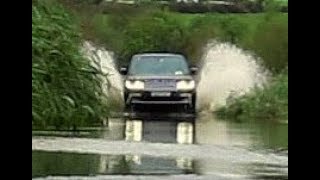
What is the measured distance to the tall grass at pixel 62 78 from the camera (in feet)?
20.2

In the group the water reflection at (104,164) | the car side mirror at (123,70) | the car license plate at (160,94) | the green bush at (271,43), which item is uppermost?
the green bush at (271,43)

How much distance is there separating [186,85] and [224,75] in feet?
1.45

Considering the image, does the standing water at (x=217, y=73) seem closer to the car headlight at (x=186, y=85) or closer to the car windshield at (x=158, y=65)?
the car headlight at (x=186, y=85)

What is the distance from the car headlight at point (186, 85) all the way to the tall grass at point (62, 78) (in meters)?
0.65

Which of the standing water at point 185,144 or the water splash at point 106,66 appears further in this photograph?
the water splash at point 106,66

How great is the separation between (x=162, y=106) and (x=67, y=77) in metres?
0.87

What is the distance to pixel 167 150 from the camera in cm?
630

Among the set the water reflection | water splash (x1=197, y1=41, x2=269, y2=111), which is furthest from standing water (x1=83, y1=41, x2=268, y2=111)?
the water reflection

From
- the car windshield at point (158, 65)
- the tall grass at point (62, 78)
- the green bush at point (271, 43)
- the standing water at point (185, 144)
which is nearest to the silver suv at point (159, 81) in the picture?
the car windshield at point (158, 65)

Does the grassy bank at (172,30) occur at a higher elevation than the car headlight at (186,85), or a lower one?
higher

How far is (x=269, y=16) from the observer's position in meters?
6.29

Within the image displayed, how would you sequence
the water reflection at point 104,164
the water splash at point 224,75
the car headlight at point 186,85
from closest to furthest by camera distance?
the water reflection at point 104,164 < the car headlight at point 186,85 < the water splash at point 224,75

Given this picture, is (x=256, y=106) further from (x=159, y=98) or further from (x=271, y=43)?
(x=159, y=98)
